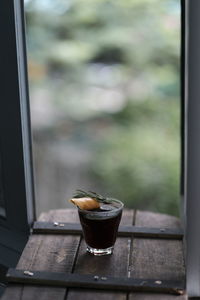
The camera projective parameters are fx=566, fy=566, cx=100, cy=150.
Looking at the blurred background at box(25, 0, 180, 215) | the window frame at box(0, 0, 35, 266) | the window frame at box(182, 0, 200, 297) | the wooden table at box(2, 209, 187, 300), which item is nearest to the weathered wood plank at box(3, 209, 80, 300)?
the wooden table at box(2, 209, 187, 300)

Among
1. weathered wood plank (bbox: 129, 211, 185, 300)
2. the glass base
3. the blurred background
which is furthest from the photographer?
the blurred background

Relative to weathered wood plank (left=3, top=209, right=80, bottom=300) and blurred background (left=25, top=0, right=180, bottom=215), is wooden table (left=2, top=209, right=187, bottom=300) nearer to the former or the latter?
weathered wood plank (left=3, top=209, right=80, bottom=300)

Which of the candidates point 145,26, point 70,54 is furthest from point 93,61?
point 145,26

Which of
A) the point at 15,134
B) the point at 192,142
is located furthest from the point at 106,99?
the point at 192,142

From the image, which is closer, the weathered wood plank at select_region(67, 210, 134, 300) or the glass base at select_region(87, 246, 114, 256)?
the weathered wood plank at select_region(67, 210, 134, 300)

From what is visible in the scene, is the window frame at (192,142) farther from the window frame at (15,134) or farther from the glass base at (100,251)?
the window frame at (15,134)

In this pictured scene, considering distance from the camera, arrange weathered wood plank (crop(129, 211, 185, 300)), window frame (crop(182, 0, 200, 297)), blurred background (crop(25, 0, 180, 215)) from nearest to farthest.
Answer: window frame (crop(182, 0, 200, 297)) < weathered wood plank (crop(129, 211, 185, 300)) < blurred background (crop(25, 0, 180, 215))

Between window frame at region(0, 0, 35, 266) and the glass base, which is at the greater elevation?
window frame at region(0, 0, 35, 266)

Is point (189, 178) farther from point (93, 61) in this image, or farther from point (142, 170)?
point (93, 61)
